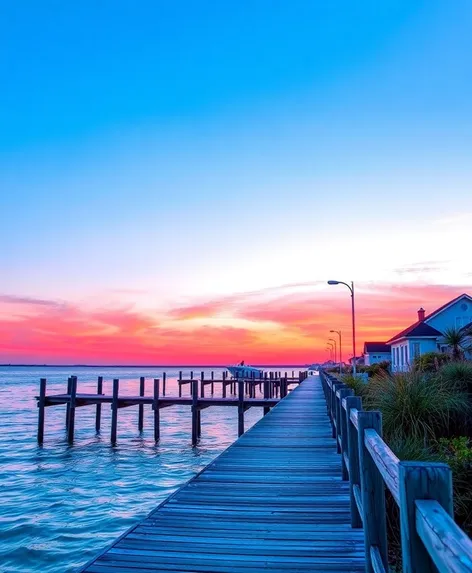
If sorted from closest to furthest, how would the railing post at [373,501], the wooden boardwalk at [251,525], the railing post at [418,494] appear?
the railing post at [418,494]
the railing post at [373,501]
the wooden boardwalk at [251,525]

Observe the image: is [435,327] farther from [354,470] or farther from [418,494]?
[418,494]

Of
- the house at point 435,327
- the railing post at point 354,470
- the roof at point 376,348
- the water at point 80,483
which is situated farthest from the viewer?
the roof at point 376,348

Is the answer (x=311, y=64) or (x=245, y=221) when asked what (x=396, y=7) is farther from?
(x=245, y=221)

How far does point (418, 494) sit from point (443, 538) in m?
0.36

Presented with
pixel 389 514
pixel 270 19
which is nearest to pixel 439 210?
pixel 270 19

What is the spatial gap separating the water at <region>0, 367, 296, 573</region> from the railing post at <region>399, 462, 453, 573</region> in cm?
919

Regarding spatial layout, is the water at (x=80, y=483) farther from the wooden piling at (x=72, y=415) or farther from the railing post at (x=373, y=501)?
the railing post at (x=373, y=501)

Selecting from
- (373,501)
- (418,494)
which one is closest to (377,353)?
(373,501)

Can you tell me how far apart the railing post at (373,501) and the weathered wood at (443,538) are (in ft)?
5.94

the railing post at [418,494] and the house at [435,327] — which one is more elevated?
the house at [435,327]

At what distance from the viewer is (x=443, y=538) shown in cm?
158

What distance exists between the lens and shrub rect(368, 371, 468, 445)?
8.70 m

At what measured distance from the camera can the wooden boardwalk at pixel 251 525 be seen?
175 inches

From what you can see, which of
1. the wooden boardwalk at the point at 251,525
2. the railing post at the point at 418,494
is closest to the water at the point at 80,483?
the wooden boardwalk at the point at 251,525
